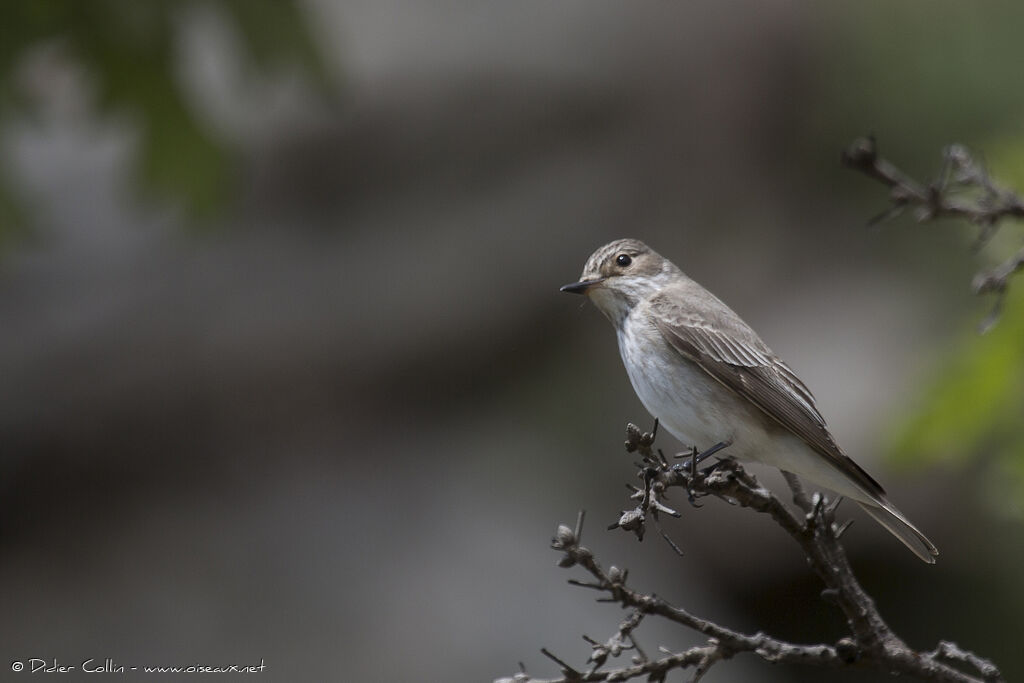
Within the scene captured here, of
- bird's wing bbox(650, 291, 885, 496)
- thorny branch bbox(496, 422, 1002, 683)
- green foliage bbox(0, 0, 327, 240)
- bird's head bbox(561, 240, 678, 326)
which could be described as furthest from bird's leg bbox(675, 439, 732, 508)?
green foliage bbox(0, 0, 327, 240)

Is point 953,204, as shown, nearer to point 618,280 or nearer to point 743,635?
point 743,635

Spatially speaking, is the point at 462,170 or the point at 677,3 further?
the point at 677,3

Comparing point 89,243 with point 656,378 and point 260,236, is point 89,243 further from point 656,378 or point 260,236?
point 656,378

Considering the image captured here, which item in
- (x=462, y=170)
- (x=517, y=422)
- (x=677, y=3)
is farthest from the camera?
(x=677, y=3)

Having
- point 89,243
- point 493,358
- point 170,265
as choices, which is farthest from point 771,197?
point 89,243

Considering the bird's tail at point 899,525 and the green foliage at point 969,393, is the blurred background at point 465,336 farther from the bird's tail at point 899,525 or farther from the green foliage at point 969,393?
the green foliage at point 969,393

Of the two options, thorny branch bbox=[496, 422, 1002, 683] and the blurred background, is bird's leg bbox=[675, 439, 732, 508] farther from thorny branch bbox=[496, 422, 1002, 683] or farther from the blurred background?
the blurred background

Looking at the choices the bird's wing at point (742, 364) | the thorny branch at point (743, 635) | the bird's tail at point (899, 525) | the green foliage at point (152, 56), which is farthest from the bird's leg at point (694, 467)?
the green foliage at point (152, 56)

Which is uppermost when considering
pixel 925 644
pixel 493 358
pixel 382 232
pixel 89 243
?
pixel 89 243
